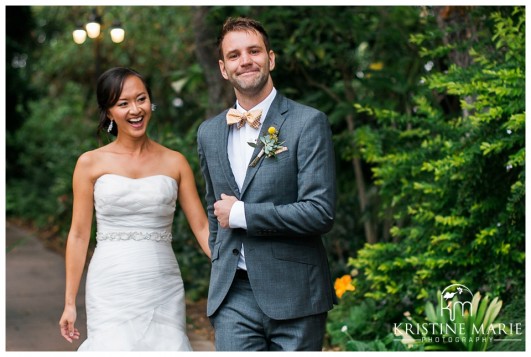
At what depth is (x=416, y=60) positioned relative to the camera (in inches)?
298

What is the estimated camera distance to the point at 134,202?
12.7ft

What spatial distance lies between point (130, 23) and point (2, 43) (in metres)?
7.52

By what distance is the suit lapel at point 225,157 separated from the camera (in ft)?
10.9

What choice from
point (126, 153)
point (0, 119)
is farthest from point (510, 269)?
point (0, 119)

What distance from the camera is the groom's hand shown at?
3217 millimetres

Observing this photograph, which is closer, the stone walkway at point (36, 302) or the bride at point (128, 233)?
the bride at point (128, 233)

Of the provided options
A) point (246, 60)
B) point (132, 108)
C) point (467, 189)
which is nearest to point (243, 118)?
point (246, 60)

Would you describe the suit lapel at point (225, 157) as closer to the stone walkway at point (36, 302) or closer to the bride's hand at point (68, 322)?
the bride's hand at point (68, 322)

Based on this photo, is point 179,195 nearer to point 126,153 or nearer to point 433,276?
point 126,153

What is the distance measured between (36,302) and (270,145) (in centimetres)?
552

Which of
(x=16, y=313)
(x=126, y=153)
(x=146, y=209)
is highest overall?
(x=126, y=153)

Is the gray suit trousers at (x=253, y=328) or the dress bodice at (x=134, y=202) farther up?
the dress bodice at (x=134, y=202)

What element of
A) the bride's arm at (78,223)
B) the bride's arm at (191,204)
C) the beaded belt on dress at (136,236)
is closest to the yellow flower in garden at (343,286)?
the bride's arm at (191,204)

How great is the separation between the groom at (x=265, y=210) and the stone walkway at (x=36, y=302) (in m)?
2.53
